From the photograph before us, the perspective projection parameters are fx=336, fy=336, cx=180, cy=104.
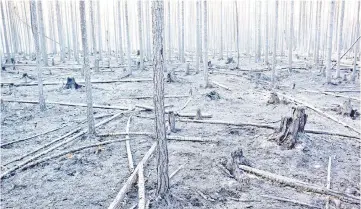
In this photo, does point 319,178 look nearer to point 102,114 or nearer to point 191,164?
point 191,164

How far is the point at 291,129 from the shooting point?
22.4 ft

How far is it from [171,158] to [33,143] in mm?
3744

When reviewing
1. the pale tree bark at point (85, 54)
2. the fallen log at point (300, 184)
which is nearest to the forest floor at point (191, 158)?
the fallen log at point (300, 184)

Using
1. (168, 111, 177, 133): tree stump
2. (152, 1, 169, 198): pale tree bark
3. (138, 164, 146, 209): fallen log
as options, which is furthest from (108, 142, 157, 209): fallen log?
(168, 111, 177, 133): tree stump

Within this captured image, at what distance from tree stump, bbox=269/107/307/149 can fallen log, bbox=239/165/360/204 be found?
1288 mm

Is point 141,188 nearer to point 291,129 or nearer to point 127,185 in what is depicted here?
point 127,185

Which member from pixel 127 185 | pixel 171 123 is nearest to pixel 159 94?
pixel 127 185

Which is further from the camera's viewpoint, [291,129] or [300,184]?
[291,129]

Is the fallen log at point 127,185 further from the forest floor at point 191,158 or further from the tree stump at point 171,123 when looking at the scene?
the tree stump at point 171,123

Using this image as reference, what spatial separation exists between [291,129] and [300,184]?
1.75 meters

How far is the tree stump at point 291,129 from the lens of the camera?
679cm

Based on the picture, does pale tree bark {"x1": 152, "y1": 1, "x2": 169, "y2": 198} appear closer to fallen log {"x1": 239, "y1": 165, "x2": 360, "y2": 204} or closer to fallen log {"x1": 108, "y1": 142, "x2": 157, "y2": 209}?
fallen log {"x1": 108, "y1": 142, "x2": 157, "y2": 209}

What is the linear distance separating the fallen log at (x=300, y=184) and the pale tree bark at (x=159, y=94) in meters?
1.72

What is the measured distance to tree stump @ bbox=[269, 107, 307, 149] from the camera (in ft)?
22.3
